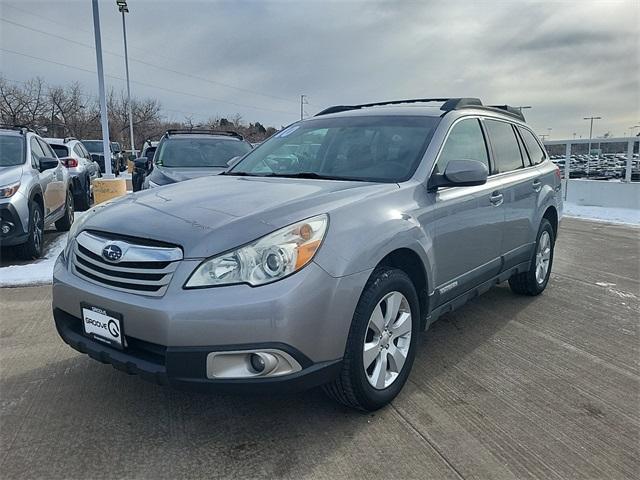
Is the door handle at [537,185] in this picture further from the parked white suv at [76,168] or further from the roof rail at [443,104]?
the parked white suv at [76,168]

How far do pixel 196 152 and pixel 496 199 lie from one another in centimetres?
554

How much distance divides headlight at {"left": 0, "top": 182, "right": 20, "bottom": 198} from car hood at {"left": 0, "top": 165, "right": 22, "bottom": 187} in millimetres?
43

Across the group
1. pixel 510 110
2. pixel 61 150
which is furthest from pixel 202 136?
pixel 510 110

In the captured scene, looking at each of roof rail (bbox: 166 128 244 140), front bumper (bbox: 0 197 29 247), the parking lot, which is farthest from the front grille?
roof rail (bbox: 166 128 244 140)

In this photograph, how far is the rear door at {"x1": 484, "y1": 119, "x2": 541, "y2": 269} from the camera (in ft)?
13.9

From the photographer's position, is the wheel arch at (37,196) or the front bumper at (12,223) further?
the wheel arch at (37,196)

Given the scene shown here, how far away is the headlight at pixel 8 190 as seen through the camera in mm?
5859

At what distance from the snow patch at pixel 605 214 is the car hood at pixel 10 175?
10877 millimetres

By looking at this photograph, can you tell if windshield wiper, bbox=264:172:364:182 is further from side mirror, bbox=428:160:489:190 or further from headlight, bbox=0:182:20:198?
headlight, bbox=0:182:20:198

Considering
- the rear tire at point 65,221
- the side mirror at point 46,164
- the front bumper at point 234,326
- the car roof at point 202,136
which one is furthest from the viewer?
the car roof at point 202,136

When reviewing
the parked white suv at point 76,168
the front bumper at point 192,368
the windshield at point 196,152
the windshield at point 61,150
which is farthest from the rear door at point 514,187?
the windshield at point 61,150

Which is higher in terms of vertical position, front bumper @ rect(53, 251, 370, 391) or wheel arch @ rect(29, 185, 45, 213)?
wheel arch @ rect(29, 185, 45, 213)

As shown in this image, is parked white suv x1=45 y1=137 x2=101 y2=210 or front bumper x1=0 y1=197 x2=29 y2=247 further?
parked white suv x1=45 y1=137 x2=101 y2=210

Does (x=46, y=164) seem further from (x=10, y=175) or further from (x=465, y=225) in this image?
(x=465, y=225)
